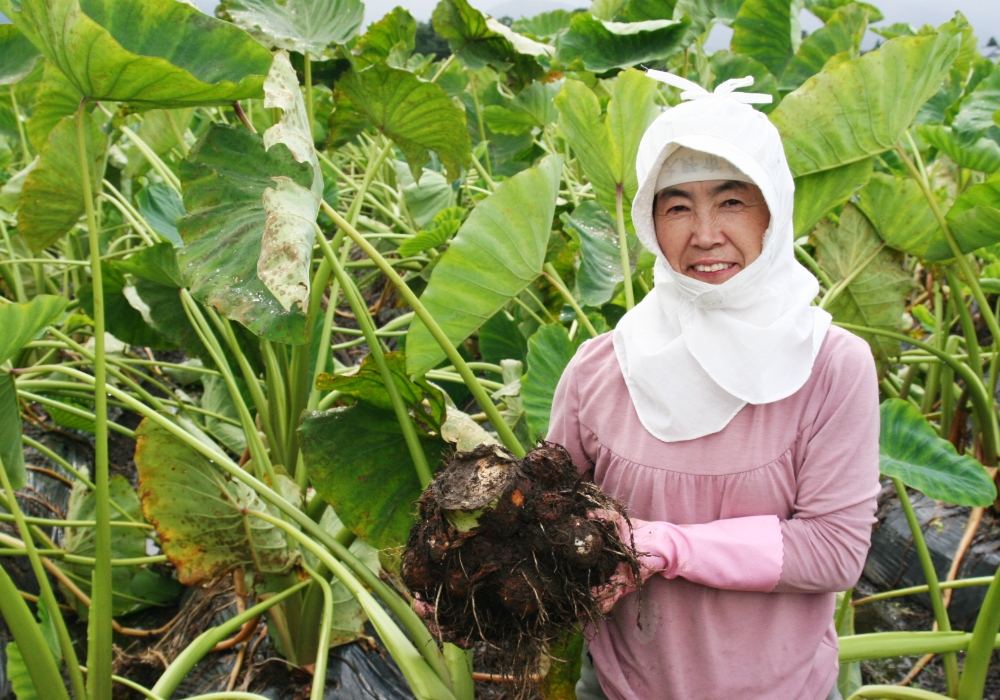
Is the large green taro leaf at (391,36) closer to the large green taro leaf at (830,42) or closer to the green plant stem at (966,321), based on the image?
the large green taro leaf at (830,42)

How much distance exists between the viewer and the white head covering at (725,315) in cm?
88

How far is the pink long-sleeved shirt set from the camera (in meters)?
0.87

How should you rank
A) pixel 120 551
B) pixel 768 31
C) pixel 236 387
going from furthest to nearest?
1. pixel 768 31
2. pixel 120 551
3. pixel 236 387

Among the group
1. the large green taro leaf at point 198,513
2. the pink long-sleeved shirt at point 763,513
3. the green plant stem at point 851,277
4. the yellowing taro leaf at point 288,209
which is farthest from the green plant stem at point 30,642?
the green plant stem at point 851,277

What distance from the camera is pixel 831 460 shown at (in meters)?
0.88

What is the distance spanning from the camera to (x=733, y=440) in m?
0.91

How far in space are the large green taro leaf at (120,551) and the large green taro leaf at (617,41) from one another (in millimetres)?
1649

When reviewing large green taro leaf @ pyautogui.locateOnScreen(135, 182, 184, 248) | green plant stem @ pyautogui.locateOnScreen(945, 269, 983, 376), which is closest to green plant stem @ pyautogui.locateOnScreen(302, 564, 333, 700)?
large green taro leaf @ pyautogui.locateOnScreen(135, 182, 184, 248)

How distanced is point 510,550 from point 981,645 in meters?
0.79

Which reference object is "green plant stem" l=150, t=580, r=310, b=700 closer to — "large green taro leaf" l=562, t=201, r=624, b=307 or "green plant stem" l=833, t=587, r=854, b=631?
"large green taro leaf" l=562, t=201, r=624, b=307

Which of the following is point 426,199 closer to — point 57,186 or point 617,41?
point 617,41

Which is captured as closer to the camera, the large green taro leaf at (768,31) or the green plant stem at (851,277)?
the green plant stem at (851,277)

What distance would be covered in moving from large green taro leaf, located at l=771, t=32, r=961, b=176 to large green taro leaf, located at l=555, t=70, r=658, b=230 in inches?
10.4

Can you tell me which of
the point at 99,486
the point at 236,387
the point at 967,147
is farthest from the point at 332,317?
the point at 967,147
